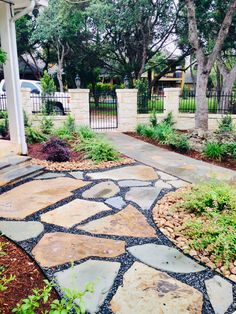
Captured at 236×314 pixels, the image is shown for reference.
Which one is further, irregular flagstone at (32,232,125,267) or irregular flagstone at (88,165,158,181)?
irregular flagstone at (88,165,158,181)

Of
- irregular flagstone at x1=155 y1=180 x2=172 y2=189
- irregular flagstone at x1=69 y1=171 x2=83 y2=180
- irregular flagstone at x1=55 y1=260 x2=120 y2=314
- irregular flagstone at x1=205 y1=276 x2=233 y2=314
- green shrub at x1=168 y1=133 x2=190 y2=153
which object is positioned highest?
green shrub at x1=168 y1=133 x2=190 y2=153

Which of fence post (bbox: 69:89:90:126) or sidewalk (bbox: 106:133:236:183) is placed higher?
fence post (bbox: 69:89:90:126)

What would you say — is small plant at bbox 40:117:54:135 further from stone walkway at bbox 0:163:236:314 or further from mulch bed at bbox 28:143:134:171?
stone walkway at bbox 0:163:236:314

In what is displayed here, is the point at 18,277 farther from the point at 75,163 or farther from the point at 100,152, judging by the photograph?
the point at 100,152

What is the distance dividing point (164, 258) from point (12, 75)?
410 centimetres

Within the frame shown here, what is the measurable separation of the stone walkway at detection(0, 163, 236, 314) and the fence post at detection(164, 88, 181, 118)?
649 cm

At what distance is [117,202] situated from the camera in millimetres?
3629

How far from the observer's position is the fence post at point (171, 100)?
10.3m

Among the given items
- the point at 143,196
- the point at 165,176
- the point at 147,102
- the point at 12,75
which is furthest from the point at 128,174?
the point at 147,102

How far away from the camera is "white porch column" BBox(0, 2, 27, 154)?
491 centimetres

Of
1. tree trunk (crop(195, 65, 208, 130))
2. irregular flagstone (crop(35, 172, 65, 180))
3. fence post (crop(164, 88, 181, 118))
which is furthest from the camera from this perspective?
fence post (crop(164, 88, 181, 118))

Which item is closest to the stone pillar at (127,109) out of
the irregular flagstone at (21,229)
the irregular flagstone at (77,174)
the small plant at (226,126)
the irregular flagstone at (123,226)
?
the small plant at (226,126)

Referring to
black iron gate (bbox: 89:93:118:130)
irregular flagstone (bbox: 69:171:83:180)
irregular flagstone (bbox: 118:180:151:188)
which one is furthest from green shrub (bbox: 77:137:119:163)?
black iron gate (bbox: 89:93:118:130)

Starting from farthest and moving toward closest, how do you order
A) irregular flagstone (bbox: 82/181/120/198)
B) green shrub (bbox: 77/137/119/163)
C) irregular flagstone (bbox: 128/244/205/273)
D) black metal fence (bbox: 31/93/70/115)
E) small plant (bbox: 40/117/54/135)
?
black metal fence (bbox: 31/93/70/115)
small plant (bbox: 40/117/54/135)
green shrub (bbox: 77/137/119/163)
irregular flagstone (bbox: 82/181/120/198)
irregular flagstone (bbox: 128/244/205/273)
